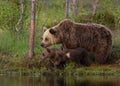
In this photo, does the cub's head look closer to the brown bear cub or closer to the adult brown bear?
the adult brown bear

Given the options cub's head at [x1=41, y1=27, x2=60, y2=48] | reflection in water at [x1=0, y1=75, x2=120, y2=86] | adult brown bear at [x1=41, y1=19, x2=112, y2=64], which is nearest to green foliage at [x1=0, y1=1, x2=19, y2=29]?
cub's head at [x1=41, y1=27, x2=60, y2=48]

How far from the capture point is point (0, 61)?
77.3 ft

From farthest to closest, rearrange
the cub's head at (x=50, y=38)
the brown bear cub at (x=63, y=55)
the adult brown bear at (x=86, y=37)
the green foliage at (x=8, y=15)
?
1. the green foliage at (x=8, y=15)
2. the cub's head at (x=50, y=38)
3. the adult brown bear at (x=86, y=37)
4. the brown bear cub at (x=63, y=55)

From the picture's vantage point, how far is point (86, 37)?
2328 centimetres

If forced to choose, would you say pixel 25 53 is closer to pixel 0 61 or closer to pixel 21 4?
pixel 0 61

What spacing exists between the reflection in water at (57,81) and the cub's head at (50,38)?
183cm

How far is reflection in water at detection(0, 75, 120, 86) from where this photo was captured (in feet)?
65.3

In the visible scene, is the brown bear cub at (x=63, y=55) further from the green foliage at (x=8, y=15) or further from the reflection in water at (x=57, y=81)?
the green foliage at (x=8, y=15)

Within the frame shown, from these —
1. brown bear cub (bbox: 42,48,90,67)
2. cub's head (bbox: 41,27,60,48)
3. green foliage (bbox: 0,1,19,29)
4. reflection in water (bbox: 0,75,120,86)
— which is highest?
green foliage (bbox: 0,1,19,29)

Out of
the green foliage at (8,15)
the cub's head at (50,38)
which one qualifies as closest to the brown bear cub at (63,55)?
the cub's head at (50,38)

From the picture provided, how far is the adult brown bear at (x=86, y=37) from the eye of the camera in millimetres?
23250

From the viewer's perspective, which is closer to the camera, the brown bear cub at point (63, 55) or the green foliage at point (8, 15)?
the brown bear cub at point (63, 55)

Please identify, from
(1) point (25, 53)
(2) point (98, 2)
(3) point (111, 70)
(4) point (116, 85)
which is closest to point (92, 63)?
(3) point (111, 70)

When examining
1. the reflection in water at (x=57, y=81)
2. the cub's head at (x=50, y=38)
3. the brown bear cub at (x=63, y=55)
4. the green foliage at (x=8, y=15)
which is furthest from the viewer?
the green foliage at (x=8, y=15)
